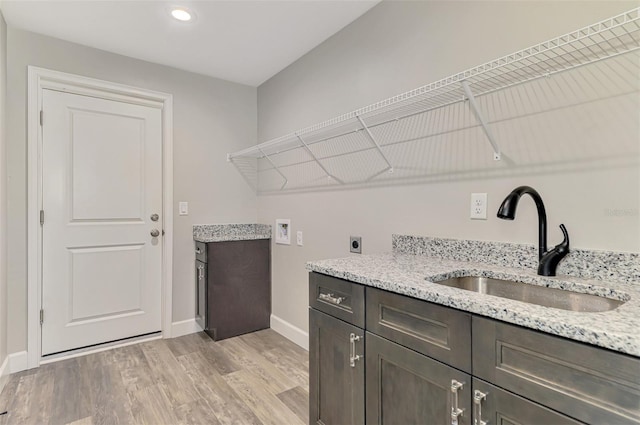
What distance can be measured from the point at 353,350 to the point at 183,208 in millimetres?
2162

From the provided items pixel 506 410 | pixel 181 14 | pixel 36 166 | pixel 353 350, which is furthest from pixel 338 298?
pixel 36 166

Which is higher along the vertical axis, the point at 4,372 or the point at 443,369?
the point at 443,369

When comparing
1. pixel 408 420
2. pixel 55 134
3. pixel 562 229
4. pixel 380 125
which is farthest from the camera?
pixel 55 134

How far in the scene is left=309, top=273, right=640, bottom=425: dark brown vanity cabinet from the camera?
2.33 feet

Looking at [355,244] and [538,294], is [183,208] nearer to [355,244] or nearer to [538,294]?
[355,244]

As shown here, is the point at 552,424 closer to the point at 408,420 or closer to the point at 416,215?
the point at 408,420

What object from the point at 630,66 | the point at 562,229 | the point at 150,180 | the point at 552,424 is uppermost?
the point at 630,66

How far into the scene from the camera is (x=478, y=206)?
1.54m

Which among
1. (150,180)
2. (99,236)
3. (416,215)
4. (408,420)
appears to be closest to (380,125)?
(416,215)

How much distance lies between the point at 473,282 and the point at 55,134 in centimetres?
290

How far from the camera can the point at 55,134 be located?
2451 mm

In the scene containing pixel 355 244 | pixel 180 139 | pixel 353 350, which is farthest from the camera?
pixel 180 139

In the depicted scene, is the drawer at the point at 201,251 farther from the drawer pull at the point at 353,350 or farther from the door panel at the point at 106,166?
the drawer pull at the point at 353,350

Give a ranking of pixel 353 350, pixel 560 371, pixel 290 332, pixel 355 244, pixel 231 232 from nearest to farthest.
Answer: pixel 560 371 < pixel 353 350 < pixel 355 244 < pixel 290 332 < pixel 231 232
